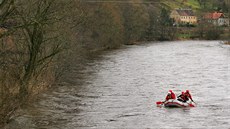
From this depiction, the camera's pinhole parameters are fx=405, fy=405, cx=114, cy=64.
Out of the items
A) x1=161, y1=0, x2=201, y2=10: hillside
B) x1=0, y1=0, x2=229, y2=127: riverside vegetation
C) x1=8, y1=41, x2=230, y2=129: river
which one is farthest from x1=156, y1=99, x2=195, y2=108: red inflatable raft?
x1=161, y1=0, x2=201, y2=10: hillside

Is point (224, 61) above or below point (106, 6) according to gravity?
below

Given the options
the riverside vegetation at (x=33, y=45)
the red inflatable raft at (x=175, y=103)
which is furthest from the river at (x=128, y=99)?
the riverside vegetation at (x=33, y=45)

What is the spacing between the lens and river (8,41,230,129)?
21422 mm

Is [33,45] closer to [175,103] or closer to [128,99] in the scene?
[128,99]

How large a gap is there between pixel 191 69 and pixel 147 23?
207 ft

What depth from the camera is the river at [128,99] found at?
21.4 metres

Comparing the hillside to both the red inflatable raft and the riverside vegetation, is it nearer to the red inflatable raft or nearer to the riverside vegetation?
the riverside vegetation

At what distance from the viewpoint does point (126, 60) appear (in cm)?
5759

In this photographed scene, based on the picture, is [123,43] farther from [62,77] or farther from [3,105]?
[3,105]

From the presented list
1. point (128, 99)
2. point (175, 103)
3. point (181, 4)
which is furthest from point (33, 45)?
point (181, 4)

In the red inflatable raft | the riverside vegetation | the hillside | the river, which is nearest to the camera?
the riverside vegetation

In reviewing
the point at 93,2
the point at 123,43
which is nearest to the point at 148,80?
the point at 93,2

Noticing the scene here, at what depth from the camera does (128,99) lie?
28.8 m

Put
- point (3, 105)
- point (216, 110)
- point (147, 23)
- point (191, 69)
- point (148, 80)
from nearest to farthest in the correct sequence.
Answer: point (3, 105) < point (216, 110) < point (148, 80) < point (191, 69) < point (147, 23)
